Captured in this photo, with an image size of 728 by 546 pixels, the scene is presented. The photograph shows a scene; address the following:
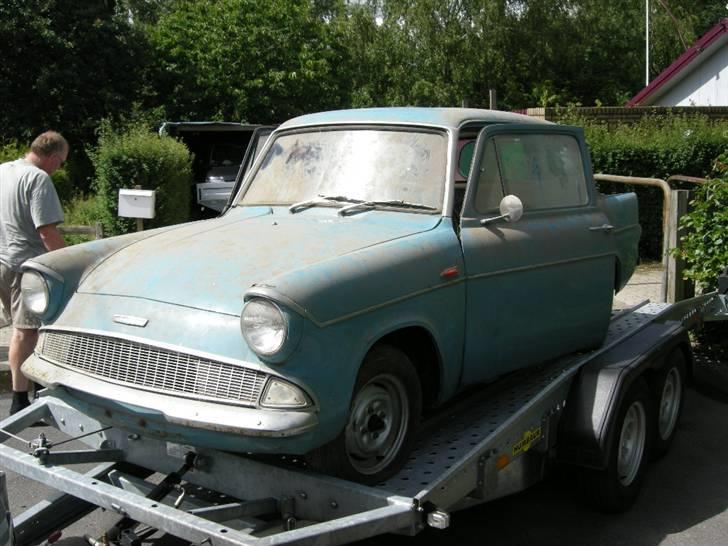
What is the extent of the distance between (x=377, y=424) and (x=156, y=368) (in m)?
0.93

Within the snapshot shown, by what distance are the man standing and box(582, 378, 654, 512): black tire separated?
358 centimetres

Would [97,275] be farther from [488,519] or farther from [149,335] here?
[488,519]

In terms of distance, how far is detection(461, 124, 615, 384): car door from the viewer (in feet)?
13.5

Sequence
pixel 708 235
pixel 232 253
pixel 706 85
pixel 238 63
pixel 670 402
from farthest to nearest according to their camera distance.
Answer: pixel 238 63 < pixel 706 85 < pixel 708 235 < pixel 670 402 < pixel 232 253

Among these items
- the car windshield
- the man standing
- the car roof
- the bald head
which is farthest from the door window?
the bald head

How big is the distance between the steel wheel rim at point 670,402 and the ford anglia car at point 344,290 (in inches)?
26.5

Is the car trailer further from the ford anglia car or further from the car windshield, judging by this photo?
the car windshield

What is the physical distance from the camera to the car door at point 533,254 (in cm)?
412

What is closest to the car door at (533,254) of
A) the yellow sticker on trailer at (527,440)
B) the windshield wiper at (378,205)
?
the windshield wiper at (378,205)

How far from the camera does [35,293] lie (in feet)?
12.4

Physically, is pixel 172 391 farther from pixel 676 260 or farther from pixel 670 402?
pixel 676 260

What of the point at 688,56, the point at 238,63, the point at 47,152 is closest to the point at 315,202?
the point at 47,152

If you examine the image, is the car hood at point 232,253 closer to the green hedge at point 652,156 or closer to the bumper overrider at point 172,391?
the bumper overrider at point 172,391

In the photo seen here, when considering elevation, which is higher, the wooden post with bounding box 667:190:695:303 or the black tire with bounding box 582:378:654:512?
the wooden post with bounding box 667:190:695:303
